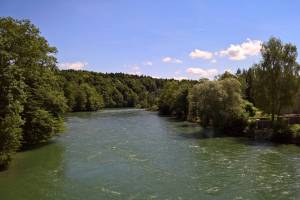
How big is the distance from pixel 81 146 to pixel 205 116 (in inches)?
883

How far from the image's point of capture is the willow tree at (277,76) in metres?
44.1

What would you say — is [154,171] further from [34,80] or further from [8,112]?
[34,80]

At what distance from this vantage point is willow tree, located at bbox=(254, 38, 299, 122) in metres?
44.1

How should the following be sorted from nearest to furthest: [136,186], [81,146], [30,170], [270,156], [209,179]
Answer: [136,186], [209,179], [30,170], [270,156], [81,146]

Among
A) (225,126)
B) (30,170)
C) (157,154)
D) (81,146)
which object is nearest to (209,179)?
(157,154)

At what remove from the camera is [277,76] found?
146ft

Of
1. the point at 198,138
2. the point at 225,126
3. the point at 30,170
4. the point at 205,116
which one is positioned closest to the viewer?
the point at 30,170

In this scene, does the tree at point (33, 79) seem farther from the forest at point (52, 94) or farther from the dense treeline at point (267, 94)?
the dense treeline at point (267, 94)

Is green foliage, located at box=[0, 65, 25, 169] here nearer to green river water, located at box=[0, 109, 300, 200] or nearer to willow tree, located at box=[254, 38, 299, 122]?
green river water, located at box=[0, 109, 300, 200]

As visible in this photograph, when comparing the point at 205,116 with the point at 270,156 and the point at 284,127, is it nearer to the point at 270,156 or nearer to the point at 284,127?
the point at 284,127

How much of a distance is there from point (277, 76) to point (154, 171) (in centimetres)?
2527

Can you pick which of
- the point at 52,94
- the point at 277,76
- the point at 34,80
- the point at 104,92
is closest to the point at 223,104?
the point at 277,76

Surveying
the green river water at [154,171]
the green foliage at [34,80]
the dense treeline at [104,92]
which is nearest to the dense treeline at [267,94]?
the green river water at [154,171]

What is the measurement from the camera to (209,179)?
23562mm
